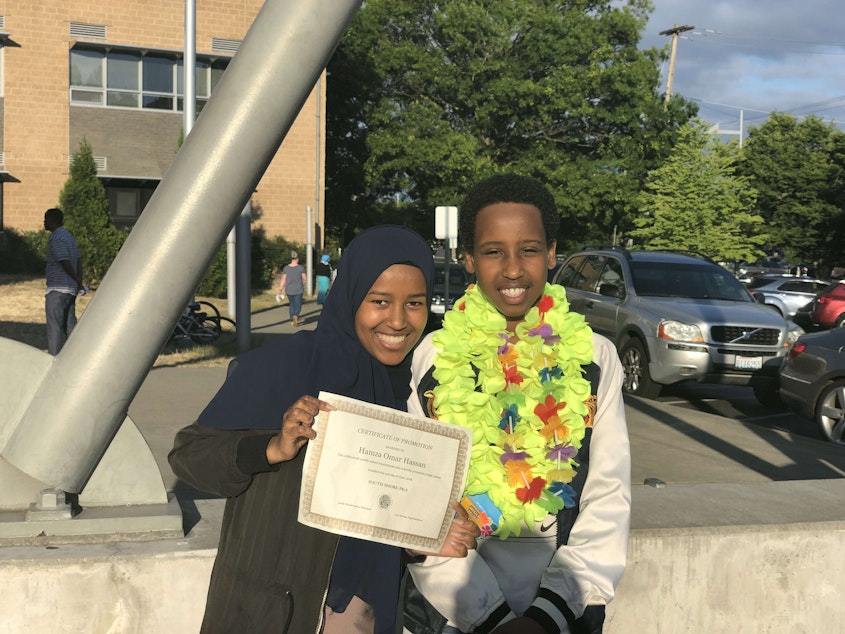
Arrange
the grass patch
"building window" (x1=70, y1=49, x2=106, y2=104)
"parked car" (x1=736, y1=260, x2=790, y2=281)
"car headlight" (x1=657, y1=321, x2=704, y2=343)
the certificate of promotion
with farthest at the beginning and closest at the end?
"parked car" (x1=736, y1=260, x2=790, y2=281), "building window" (x1=70, y1=49, x2=106, y2=104), the grass patch, "car headlight" (x1=657, y1=321, x2=704, y2=343), the certificate of promotion

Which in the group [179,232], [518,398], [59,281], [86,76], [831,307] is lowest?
[831,307]

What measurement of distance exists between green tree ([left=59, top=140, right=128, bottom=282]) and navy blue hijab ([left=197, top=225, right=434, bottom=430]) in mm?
27095

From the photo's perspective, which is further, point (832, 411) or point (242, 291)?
point (242, 291)

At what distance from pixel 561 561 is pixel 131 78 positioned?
111 feet

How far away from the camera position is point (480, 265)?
2480mm

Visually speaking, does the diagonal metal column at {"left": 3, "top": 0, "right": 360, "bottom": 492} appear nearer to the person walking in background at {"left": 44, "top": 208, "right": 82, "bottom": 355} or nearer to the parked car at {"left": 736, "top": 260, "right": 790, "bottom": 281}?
the person walking in background at {"left": 44, "top": 208, "right": 82, "bottom": 355}

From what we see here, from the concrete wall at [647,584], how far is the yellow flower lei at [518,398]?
3.29ft

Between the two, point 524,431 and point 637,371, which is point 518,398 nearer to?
point 524,431

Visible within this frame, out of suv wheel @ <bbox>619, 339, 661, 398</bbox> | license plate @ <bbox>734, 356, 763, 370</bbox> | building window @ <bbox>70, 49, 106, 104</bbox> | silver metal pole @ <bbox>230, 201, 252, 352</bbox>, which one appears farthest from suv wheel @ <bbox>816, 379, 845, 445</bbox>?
building window @ <bbox>70, 49, 106, 104</bbox>

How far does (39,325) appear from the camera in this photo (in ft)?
61.7

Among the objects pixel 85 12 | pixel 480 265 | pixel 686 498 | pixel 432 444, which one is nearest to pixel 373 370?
pixel 432 444

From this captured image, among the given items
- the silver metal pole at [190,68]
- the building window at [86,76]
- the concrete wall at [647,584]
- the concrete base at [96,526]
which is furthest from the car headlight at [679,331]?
the building window at [86,76]

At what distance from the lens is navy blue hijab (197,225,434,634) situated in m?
2.17

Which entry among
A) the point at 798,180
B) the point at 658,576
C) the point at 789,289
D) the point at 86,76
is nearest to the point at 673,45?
the point at 798,180
